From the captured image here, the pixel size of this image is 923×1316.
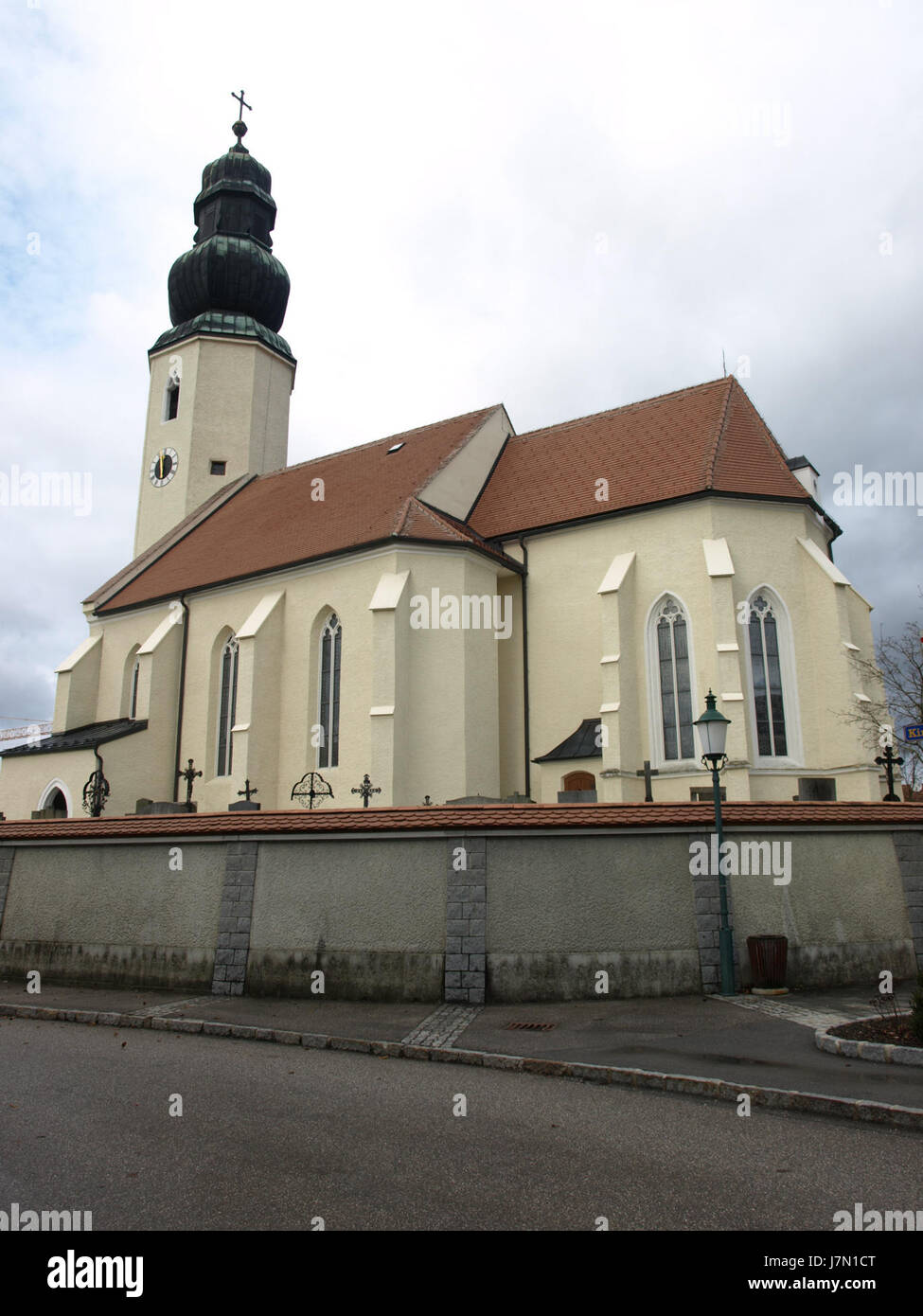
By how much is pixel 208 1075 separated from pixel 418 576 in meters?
14.2

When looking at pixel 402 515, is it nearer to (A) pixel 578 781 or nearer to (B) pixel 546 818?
(A) pixel 578 781

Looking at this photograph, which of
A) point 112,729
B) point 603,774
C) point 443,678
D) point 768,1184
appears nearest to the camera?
point 768,1184

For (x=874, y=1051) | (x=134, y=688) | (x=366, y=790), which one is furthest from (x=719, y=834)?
(x=134, y=688)

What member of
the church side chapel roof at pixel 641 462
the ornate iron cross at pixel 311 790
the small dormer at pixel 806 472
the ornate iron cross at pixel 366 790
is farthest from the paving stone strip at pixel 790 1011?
the small dormer at pixel 806 472

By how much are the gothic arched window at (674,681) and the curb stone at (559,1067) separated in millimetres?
10939

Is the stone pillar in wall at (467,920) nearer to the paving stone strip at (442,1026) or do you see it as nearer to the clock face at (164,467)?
the paving stone strip at (442,1026)

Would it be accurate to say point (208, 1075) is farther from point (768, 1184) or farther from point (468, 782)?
point (468, 782)

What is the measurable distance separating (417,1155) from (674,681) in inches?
585

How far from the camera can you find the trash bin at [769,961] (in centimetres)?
1039

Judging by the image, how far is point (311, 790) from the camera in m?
19.6

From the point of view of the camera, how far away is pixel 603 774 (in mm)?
18266

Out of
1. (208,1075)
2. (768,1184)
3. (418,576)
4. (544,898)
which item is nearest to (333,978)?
(544,898)

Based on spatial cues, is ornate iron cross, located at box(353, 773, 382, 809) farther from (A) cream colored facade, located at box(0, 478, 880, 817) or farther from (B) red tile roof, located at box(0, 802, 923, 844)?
(B) red tile roof, located at box(0, 802, 923, 844)
